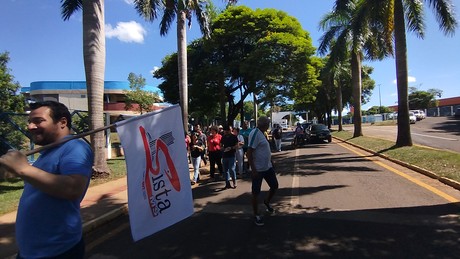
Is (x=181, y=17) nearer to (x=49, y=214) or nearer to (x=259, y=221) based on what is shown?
(x=259, y=221)

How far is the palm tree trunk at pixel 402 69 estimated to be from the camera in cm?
1584

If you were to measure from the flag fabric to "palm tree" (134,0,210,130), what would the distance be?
12016mm

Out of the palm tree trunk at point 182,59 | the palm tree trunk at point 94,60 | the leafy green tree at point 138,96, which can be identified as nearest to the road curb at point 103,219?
the palm tree trunk at point 94,60

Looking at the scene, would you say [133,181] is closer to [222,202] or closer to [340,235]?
[340,235]

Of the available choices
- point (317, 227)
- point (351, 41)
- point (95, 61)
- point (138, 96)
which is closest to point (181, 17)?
point (95, 61)

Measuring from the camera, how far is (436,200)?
7398mm

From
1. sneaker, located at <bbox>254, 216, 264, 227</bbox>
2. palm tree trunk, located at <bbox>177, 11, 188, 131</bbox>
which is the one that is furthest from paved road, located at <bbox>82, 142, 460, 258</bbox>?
palm tree trunk, located at <bbox>177, 11, 188, 131</bbox>

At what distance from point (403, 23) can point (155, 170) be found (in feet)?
51.5

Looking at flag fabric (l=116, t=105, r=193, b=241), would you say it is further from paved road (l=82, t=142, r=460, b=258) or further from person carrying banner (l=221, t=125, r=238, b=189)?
person carrying banner (l=221, t=125, r=238, b=189)

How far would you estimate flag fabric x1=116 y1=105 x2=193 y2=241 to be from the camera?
3213 mm

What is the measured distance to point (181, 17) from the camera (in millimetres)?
16109

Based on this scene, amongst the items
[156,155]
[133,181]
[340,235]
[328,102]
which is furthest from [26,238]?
[328,102]

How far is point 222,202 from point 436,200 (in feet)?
14.0

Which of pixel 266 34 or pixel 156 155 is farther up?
pixel 266 34
